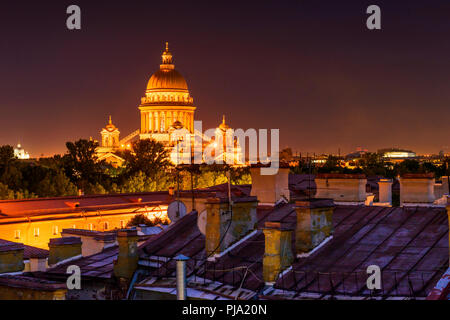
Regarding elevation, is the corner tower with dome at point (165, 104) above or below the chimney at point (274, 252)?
above

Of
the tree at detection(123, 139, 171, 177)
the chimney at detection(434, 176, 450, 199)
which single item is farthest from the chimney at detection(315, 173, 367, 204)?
the tree at detection(123, 139, 171, 177)

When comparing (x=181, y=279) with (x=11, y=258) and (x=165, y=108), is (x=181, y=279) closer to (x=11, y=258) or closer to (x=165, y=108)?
(x=11, y=258)

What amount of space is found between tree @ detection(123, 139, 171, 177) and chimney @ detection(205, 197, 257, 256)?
89.2 metres

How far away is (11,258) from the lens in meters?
16.9

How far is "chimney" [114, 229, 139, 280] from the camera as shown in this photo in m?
16.7

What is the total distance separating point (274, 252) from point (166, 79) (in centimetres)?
15233

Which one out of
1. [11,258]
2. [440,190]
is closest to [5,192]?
[440,190]

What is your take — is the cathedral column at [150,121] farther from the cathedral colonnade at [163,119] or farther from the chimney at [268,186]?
the chimney at [268,186]

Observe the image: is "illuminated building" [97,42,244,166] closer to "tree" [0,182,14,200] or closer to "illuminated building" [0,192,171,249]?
"tree" [0,182,14,200]

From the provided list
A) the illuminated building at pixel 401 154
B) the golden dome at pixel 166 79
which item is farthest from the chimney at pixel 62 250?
the golden dome at pixel 166 79

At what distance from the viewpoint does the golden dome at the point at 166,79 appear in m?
165

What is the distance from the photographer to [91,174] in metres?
97.6
